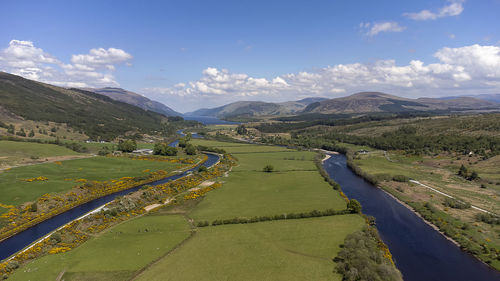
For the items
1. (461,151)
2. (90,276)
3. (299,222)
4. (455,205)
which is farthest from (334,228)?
(461,151)

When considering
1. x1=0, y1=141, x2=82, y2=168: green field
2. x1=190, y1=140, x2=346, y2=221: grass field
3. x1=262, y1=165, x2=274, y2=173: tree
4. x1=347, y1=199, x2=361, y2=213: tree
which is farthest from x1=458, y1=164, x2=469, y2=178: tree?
x1=0, y1=141, x2=82, y2=168: green field

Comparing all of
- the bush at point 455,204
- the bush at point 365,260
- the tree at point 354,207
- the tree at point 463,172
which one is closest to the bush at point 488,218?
the bush at point 455,204

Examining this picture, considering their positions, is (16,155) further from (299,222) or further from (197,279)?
(299,222)

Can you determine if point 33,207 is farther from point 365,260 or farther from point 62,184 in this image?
point 365,260

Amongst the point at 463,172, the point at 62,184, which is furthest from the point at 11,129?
the point at 463,172

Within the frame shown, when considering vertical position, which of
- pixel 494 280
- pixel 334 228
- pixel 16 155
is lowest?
pixel 494 280

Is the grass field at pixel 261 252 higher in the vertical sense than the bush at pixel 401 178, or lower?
higher

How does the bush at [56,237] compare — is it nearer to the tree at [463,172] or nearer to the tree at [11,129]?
the tree at [463,172]
